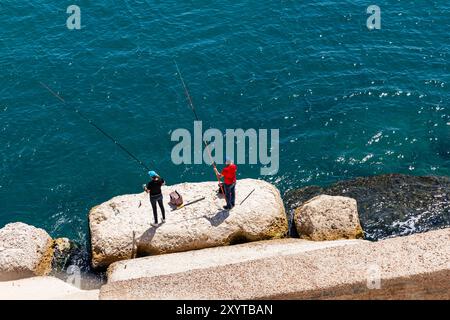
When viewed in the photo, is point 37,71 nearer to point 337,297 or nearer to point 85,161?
point 85,161

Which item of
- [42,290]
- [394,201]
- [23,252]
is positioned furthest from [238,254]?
[394,201]

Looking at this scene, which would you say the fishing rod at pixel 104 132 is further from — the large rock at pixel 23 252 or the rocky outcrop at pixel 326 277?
the rocky outcrop at pixel 326 277

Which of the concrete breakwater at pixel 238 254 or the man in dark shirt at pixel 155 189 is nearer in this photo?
the concrete breakwater at pixel 238 254

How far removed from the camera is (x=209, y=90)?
26.3m

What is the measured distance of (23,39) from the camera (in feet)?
95.1

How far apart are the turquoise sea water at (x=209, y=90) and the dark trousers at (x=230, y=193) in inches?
181

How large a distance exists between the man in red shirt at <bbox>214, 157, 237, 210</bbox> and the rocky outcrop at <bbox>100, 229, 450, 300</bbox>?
11.1ft

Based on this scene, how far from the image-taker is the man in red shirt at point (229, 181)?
17.2 meters

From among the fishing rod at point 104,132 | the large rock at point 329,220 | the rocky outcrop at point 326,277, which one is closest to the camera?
the rocky outcrop at point 326,277

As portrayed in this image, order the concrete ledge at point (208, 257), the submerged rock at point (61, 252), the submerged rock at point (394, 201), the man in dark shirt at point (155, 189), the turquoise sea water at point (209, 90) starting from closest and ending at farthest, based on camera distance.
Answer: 1. the concrete ledge at point (208, 257)
2. the man in dark shirt at point (155, 189)
3. the submerged rock at point (61, 252)
4. the submerged rock at point (394, 201)
5. the turquoise sea water at point (209, 90)

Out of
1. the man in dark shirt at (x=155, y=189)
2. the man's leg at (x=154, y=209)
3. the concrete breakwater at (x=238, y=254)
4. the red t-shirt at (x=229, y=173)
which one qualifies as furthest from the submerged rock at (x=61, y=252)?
the red t-shirt at (x=229, y=173)
